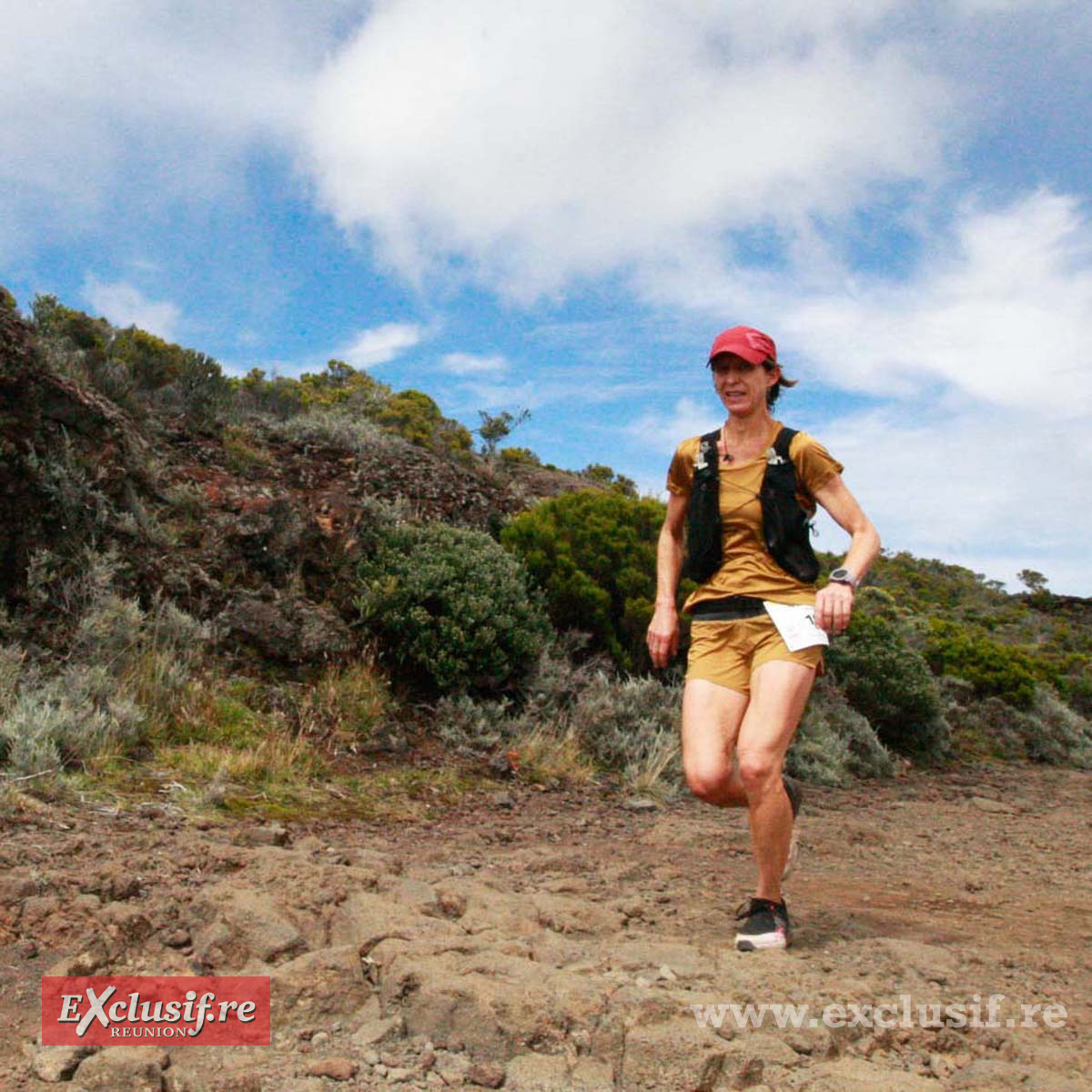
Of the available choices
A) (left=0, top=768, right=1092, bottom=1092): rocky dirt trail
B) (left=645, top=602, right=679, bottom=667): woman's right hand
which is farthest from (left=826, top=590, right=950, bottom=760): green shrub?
(left=645, top=602, right=679, bottom=667): woman's right hand

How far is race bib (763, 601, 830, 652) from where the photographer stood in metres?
3.62

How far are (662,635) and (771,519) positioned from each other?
61 centimetres

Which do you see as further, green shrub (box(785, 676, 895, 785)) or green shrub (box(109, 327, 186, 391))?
green shrub (box(109, 327, 186, 391))

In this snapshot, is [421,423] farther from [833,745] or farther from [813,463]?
[813,463]

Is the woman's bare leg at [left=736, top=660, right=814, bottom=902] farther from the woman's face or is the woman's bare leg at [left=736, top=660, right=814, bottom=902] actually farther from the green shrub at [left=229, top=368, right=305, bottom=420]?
the green shrub at [left=229, top=368, right=305, bottom=420]

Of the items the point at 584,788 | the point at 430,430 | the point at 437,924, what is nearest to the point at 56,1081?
the point at 437,924

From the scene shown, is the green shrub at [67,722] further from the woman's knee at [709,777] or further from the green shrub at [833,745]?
the green shrub at [833,745]

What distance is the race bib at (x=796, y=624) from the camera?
143 inches

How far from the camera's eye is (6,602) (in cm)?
711

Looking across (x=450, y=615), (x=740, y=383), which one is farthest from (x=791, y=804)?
(x=450, y=615)

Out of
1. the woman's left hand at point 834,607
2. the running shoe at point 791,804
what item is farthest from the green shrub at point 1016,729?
the woman's left hand at point 834,607

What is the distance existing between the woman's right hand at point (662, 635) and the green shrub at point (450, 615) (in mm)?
4360

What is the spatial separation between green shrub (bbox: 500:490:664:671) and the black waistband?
5.77 meters

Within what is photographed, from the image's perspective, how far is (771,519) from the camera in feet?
12.6
